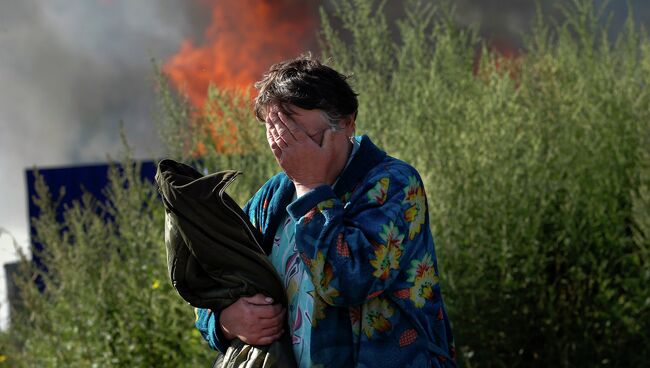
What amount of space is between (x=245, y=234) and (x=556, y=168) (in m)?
2.77

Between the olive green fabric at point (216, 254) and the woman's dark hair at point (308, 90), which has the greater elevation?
the woman's dark hair at point (308, 90)

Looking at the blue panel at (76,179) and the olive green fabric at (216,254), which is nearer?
the olive green fabric at (216,254)

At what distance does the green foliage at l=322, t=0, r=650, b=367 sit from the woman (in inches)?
80.5

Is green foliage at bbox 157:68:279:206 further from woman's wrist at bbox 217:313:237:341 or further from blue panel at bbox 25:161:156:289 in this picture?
blue panel at bbox 25:161:156:289

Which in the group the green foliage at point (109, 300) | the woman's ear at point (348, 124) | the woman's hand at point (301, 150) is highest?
the woman's ear at point (348, 124)

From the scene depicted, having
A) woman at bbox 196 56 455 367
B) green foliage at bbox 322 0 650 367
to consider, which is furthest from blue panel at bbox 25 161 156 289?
woman at bbox 196 56 455 367

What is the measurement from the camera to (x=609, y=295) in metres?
4.14

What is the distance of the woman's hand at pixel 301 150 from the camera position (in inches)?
74.5

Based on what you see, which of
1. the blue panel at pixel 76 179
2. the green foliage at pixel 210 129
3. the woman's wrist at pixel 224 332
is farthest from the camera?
the blue panel at pixel 76 179

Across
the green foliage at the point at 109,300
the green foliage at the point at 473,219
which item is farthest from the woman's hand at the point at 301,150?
the green foliage at the point at 109,300

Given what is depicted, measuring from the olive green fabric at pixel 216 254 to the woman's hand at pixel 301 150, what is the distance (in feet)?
0.54

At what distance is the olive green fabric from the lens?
1988mm

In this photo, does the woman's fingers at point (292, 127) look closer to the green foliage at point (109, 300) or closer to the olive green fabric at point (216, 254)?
the olive green fabric at point (216, 254)

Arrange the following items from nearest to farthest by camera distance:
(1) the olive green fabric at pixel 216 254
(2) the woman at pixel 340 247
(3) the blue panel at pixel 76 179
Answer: (2) the woman at pixel 340 247
(1) the olive green fabric at pixel 216 254
(3) the blue panel at pixel 76 179
